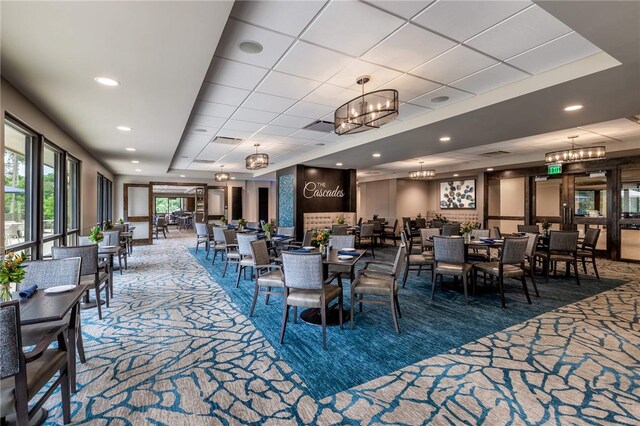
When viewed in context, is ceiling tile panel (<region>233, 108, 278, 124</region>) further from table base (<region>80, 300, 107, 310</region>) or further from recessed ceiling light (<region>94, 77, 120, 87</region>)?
table base (<region>80, 300, 107, 310</region>)

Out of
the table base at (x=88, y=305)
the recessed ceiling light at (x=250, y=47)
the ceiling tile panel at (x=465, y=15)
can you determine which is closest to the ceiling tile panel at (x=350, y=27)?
the ceiling tile panel at (x=465, y=15)

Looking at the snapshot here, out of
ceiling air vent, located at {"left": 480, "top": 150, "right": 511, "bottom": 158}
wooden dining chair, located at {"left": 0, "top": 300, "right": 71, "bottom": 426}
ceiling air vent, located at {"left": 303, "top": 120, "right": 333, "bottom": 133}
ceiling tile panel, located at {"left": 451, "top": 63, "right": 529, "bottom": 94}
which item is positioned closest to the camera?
wooden dining chair, located at {"left": 0, "top": 300, "right": 71, "bottom": 426}

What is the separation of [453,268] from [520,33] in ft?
9.91

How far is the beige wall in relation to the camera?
320 centimetres

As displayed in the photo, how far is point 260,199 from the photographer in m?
15.7

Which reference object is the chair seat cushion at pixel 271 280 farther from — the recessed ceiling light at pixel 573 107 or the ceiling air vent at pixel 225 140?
the recessed ceiling light at pixel 573 107

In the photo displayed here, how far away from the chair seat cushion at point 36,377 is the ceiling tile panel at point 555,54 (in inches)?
183

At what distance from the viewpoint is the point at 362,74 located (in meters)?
3.63

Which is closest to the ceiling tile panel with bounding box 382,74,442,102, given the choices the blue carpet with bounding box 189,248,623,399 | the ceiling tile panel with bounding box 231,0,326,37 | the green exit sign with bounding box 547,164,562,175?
the ceiling tile panel with bounding box 231,0,326,37

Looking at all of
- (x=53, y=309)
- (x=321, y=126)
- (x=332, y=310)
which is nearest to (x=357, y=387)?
(x=332, y=310)

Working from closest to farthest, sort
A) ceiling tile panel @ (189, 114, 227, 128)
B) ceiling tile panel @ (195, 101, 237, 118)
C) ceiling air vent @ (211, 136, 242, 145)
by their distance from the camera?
ceiling tile panel @ (195, 101, 237, 118), ceiling tile panel @ (189, 114, 227, 128), ceiling air vent @ (211, 136, 242, 145)

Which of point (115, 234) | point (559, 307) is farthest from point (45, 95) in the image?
point (559, 307)

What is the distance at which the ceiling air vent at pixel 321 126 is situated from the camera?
559 centimetres

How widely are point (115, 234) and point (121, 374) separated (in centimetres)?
418
